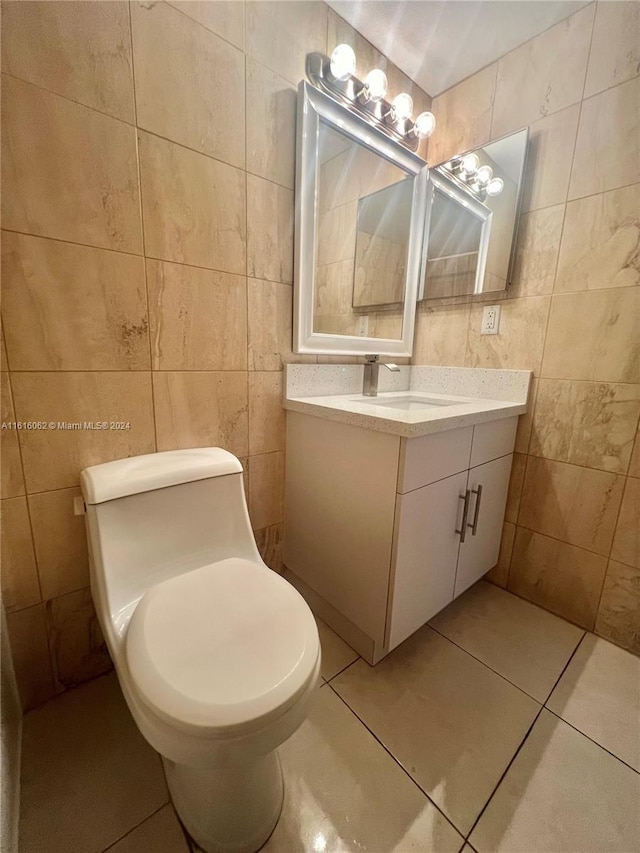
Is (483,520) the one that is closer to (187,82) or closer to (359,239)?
(359,239)

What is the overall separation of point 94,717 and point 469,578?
4.15 feet

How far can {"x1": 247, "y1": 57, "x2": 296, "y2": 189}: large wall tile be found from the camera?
3.38 feet

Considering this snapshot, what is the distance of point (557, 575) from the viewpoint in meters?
1.32

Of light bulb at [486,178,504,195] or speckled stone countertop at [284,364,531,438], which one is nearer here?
speckled stone countertop at [284,364,531,438]

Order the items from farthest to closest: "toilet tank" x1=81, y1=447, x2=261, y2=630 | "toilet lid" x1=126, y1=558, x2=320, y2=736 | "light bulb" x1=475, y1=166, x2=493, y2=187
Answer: "light bulb" x1=475, y1=166, x2=493, y2=187
"toilet tank" x1=81, y1=447, x2=261, y2=630
"toilet lid" x1=126, y1=558, x2=320, y2=736

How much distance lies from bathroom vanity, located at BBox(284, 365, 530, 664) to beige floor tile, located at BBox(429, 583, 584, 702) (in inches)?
6.4

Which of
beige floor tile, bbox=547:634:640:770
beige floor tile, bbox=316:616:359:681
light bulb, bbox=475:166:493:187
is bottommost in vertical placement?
beige floor tile, bbox=316:616:359:681

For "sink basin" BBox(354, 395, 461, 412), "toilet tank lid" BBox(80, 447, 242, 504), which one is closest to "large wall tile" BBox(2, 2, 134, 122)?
"toilet tank lid" BBox(80, 447, 242, 504)

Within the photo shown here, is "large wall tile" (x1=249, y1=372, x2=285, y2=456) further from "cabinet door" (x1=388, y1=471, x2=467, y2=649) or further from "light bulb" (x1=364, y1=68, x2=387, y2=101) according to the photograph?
"light bulb" (x1=364, y1=68, x2=387, y2=101)

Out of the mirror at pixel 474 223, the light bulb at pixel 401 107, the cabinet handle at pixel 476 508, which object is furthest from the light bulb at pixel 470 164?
the cabinet handle at pixel 476 508

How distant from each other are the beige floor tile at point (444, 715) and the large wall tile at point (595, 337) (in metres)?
1.06

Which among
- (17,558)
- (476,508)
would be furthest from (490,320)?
(17,558)

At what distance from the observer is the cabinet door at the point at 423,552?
0.96m

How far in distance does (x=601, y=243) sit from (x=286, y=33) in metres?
1.21
